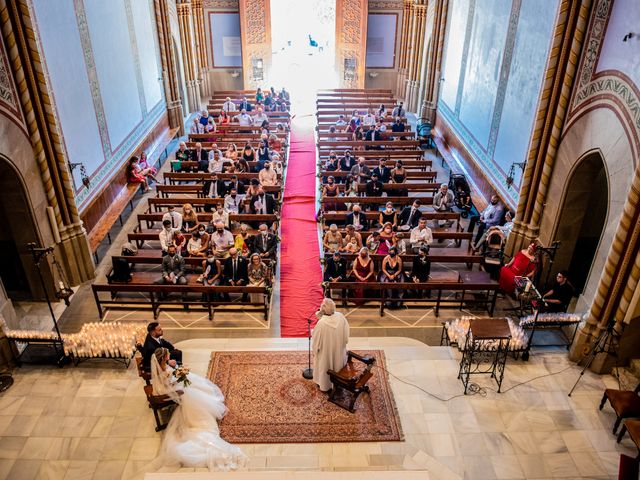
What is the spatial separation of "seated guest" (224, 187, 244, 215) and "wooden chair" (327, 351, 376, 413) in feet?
18.7

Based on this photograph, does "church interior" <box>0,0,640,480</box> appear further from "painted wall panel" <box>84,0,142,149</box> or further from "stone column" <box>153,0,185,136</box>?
"stone column" <box>153,0,185,136</box>

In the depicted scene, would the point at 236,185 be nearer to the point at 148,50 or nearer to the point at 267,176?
the point at 267,176

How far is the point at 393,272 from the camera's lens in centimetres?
→ 915

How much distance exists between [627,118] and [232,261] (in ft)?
21.6

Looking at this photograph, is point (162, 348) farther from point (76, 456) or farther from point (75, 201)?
point (75, 201)

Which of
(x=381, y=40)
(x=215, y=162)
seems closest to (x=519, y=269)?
(x=215, y=162)

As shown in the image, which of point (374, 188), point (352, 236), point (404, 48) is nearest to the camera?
point (352, 236)

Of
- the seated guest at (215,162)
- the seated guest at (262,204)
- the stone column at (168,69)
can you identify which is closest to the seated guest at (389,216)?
the seated guest at (262,204)

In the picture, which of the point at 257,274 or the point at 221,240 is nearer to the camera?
the point at 257,274

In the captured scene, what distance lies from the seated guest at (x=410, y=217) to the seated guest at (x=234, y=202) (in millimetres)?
3604

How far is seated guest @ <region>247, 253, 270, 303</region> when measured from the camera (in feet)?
29.1

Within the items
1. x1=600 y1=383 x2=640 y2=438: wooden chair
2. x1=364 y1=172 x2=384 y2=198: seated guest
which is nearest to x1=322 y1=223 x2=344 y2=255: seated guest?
x1=364 y1=172 x2=384 y2=198: seated guest

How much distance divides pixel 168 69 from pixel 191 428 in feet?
47.0

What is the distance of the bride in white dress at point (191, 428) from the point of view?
A: 5.75 m
